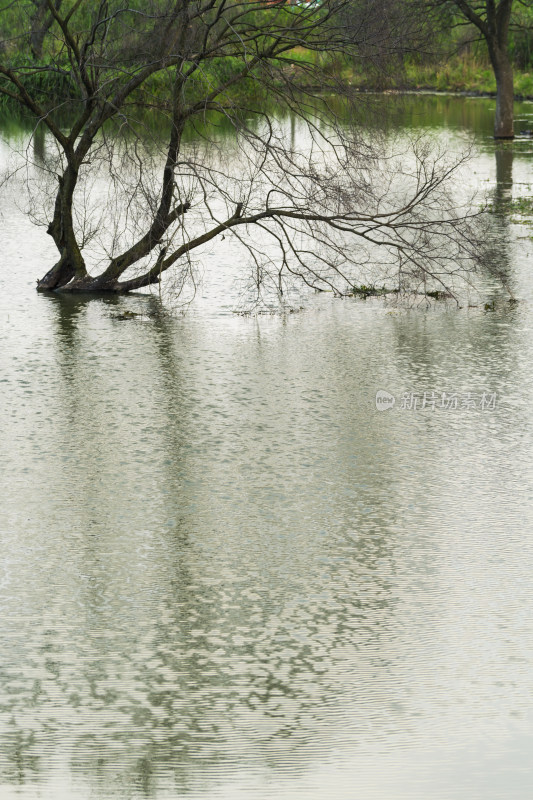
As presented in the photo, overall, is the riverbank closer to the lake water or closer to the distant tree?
the distant tree

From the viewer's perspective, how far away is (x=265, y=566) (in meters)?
4.66

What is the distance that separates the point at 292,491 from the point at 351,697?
194 cm

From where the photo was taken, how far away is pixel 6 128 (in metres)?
23.1

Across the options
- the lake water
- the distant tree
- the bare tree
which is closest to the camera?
the lake water

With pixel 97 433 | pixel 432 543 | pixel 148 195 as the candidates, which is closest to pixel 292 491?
pixel 432 543

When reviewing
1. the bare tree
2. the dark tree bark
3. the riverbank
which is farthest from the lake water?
the riverbank

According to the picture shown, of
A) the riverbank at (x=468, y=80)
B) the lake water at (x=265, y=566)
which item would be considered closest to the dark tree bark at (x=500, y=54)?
the riverbank at (x=468, y=80)

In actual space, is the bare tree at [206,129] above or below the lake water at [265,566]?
above

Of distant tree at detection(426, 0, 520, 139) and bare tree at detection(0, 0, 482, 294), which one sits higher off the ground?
distant tree at detection(426, 0, 520, 139)

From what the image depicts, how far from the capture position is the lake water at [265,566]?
334 centimetres

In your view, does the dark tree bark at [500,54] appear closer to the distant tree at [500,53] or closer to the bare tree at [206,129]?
the distant tree at [500,53]

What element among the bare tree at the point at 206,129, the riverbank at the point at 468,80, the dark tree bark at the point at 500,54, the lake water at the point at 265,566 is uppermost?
the riverbank at the point at 468,80

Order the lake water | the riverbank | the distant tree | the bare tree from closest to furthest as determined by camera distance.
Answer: the lake water
the bare tree
the distant tree
the riverbank

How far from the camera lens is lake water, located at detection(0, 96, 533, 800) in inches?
132
